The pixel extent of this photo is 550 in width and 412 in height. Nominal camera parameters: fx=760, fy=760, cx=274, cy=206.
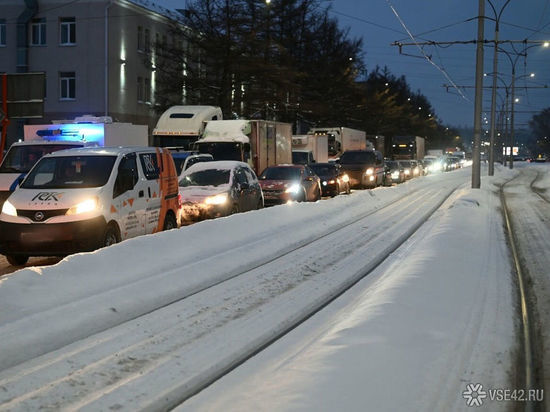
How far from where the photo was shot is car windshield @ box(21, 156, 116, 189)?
12492 millimetres

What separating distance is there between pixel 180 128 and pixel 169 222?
44.3 feet

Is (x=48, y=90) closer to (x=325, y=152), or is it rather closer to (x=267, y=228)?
(x=325, y=152)

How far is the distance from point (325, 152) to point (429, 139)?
105 m

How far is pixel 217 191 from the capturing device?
1795 centimetres

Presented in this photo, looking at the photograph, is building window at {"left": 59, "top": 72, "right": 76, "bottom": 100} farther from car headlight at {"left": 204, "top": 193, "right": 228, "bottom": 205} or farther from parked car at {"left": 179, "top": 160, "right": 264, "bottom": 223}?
car headlight at {"left": 204, "top": 193, "right": 228, "bottom": 205}

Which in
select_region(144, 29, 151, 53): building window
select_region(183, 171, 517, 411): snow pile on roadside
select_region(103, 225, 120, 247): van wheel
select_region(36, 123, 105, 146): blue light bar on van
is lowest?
select_region(183, 171, 517, 411): snow pile on roadside

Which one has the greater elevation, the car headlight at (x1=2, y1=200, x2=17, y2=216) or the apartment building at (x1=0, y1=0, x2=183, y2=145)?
the apartment building at (x1=0, y1=0, x2=183, y2=145)

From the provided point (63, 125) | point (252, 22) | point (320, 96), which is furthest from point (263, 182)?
point (320, 96)

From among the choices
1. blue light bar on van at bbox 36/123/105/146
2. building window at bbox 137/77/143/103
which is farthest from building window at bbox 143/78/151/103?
blue light bar on van at bbox 36/123/105/146

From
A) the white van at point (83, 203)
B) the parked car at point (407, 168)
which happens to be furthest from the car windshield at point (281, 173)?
the parked car at point (407, 168)

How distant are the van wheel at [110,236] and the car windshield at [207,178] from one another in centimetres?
636

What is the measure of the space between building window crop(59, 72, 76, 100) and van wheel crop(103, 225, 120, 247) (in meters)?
37.7

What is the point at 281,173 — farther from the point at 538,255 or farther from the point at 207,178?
the point at 538,255

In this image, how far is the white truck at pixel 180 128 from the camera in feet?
90.6
